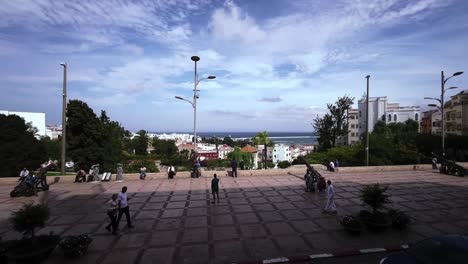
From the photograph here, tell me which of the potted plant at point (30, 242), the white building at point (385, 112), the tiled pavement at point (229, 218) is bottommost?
the tiled pavement at point (229, 218)

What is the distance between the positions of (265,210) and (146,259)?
600 cm

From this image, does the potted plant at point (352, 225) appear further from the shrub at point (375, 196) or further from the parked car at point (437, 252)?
the parked car at point (437, 252)

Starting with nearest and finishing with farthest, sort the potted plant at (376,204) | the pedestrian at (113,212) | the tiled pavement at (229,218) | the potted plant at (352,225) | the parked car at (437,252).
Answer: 1. the parked car at (437,252)
2. the tiled pavement at (229,218)
3. the potted plant at (352,225)
4. the pedestrian at (113,212)
5. the potted plant at (376,204)

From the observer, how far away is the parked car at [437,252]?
507 cm

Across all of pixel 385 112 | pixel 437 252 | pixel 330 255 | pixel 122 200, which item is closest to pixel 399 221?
pixel 330 255

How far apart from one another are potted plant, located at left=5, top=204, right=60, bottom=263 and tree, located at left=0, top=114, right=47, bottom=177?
33152 millimetres

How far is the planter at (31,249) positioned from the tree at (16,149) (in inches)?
1306

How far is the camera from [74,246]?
25.3 ft

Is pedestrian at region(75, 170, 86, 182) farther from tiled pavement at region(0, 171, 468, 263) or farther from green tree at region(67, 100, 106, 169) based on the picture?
green tree at region(67, 100, 106, 169)

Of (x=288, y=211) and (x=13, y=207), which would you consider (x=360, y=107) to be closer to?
(x=288, y=211)

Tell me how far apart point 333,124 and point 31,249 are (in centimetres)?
4375

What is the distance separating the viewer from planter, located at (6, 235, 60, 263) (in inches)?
280

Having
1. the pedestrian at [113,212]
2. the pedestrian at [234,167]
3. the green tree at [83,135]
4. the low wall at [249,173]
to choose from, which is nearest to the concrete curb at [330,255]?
the pedestrian at [113,212]

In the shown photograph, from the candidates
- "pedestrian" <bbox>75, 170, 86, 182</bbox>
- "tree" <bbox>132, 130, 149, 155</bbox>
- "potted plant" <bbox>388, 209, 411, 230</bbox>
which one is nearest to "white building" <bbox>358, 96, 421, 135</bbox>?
"tree" <bbox>132, 130, 149, 155</bbox>
